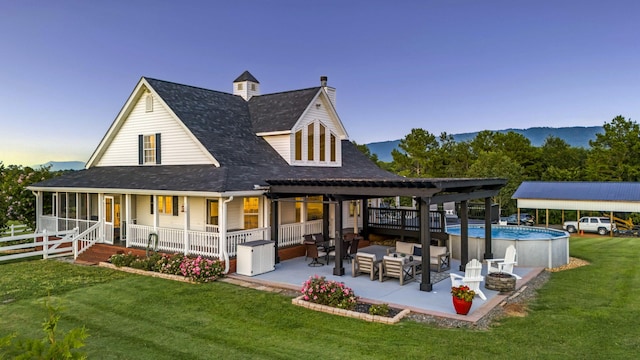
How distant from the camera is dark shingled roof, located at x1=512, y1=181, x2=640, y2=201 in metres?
30.6

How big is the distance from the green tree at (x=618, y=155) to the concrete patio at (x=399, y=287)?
4086 centimetres

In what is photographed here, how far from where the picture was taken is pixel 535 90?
43750 mm

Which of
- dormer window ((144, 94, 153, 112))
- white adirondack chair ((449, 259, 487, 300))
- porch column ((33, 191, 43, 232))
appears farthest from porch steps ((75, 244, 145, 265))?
white adirondack chair ((449, 259, 487, 300))

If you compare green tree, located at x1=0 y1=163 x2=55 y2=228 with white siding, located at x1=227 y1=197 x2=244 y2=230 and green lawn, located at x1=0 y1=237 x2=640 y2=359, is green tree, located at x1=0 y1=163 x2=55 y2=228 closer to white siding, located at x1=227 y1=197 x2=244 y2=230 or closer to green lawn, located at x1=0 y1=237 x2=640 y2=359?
green lawn, located at x1=0 y1=237 x2=640 y2=359

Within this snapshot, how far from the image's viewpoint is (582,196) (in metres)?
31.3

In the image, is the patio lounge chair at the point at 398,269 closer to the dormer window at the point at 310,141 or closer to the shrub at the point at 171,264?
the shrub at the point at 171,264

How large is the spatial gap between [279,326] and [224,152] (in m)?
9.77

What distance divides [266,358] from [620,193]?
33.9 meters

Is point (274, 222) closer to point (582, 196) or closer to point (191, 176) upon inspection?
point (191, 176)

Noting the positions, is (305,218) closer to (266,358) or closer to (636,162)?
(266,358)

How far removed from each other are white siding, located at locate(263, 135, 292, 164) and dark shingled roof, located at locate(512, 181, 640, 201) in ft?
75.9

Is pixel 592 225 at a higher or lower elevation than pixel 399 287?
lower

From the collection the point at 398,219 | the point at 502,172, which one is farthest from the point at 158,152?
the point at 502,172

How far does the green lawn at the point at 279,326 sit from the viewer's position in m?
7.19
